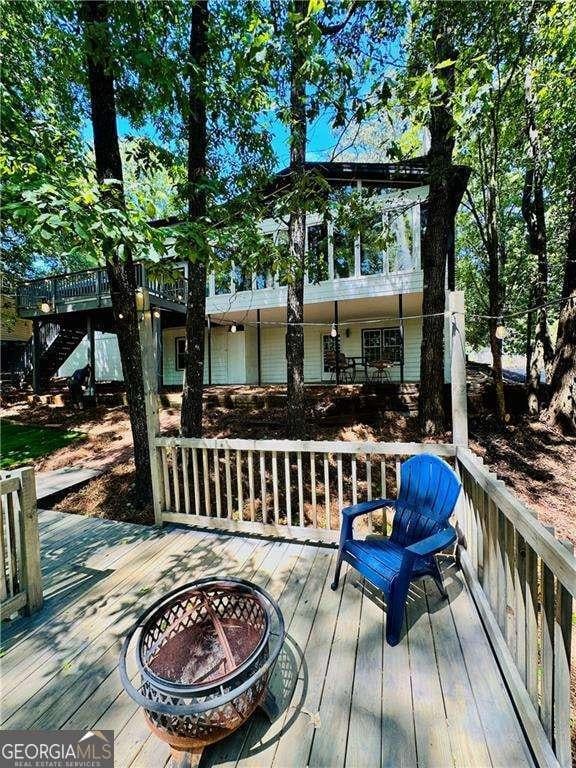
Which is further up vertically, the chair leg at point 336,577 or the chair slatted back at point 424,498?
the chair slatted back at point 424,498

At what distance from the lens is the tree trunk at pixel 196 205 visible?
4055mm

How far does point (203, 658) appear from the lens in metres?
1.59

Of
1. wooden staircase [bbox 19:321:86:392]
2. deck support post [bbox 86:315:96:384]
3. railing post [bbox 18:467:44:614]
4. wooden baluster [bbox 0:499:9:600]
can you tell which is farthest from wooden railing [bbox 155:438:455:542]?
wooden staircase [bbox 19:321:86:392]

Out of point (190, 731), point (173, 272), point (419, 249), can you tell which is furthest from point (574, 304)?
point (190, 731)

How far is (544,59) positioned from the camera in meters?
5.68

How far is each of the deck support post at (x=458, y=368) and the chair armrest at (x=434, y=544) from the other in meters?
0.92

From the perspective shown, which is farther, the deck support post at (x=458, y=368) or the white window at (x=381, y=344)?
the white window at (x=381, y=344)

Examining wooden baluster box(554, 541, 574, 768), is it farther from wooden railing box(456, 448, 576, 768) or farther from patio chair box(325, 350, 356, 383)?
patio chair box(325, 350, 356, 383)

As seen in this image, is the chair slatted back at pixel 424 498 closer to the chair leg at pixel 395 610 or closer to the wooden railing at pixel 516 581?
the wooden railing at pixel 516 581

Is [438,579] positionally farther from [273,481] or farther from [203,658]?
[273,481]

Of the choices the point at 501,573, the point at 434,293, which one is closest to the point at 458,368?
the point at 501,573

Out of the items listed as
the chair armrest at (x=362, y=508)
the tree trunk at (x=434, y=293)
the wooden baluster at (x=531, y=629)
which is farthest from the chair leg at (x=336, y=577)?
the tree trunk at (x=434, y=293)

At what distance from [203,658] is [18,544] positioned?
1.54m

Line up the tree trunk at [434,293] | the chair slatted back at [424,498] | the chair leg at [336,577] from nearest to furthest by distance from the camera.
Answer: the chair slatted back at [424,498] → the chair leg at [336,577] → the tree trunk at [434,293]
